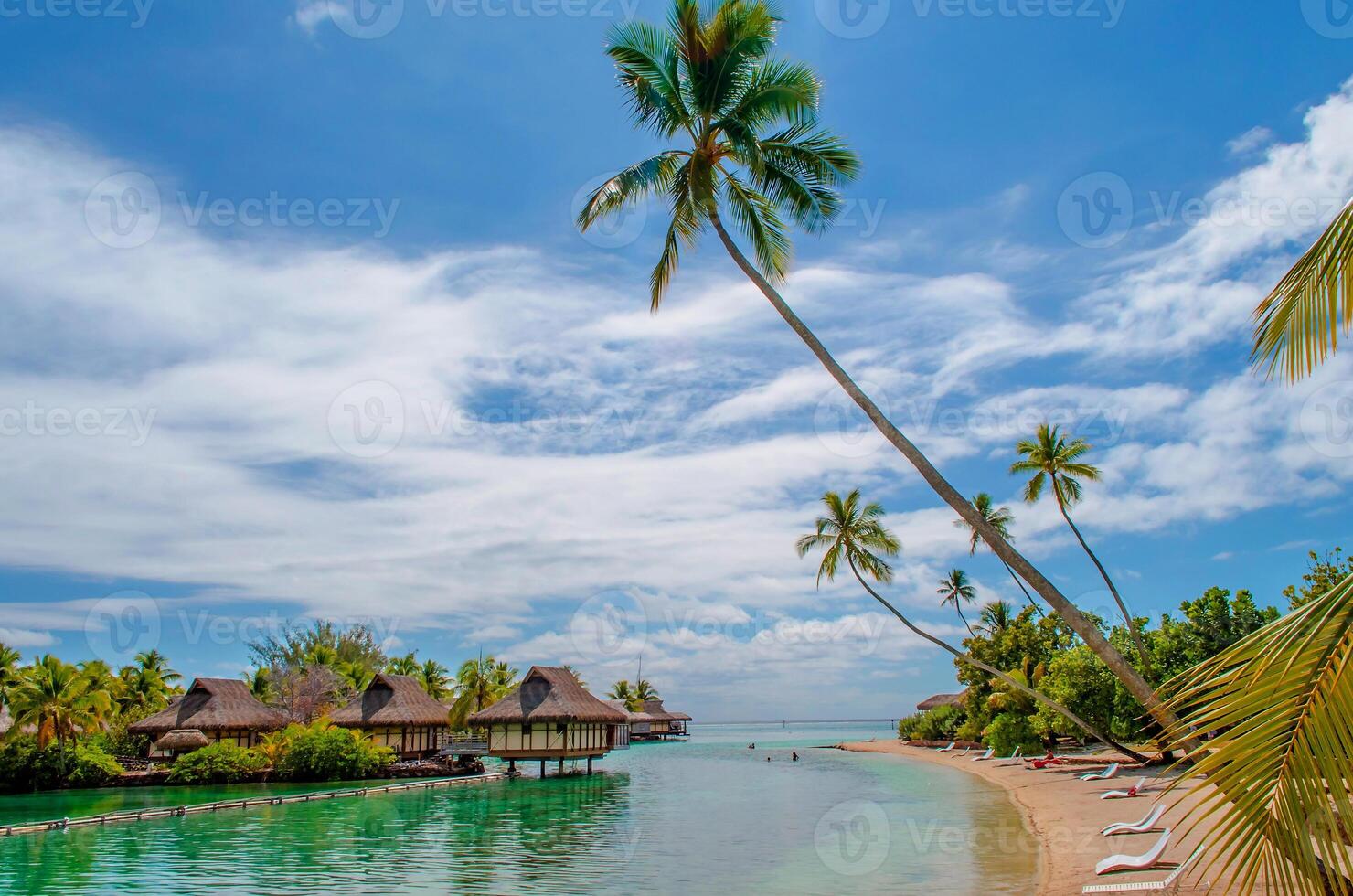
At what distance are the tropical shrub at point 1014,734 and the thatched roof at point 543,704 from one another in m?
17.1

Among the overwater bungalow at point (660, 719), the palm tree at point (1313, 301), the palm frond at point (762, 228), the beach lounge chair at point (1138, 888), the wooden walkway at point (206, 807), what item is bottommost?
the overwater bungalow at point (660, 719)

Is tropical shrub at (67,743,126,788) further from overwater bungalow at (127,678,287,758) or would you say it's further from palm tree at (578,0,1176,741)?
palm tree at (578,0,1176,741)

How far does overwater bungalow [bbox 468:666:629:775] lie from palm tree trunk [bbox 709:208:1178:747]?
31.1m

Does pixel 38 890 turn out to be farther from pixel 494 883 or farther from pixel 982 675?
pixel 982 675

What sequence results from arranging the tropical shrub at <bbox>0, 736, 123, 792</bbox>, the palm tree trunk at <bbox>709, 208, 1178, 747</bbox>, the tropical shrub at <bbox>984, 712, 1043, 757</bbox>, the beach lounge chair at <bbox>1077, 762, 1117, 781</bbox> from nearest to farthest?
1. the palm tree trunk at <bbox>709, 208, 1178, 747</bbox>
2. the beach lounge chair at <bbox>1077, 762, 1117, 781</bbox>
3. the tropical shrub at <bbox>0, 736, 123, 792</bbox>
4. the tropical shrub at <bbox>984, 712, 1043, 757</bbox>

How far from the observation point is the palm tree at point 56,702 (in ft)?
104

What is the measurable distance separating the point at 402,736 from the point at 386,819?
16.5 m

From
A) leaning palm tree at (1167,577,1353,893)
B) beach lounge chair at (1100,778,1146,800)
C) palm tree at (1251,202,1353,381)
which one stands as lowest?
beach lounge chair at (1100,778,1146,800)

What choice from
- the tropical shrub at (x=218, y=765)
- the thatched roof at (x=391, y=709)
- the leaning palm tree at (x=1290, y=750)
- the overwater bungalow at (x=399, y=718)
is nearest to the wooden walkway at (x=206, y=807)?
the thatched roof at (x=391, y=709)

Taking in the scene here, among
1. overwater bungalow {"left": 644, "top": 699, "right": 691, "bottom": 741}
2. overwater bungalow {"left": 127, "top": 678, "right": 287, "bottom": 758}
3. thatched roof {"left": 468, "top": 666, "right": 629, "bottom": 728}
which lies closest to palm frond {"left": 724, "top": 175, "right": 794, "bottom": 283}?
thatched roof {"left": 468, "top": 666, "right": 629, "bottom": 728}

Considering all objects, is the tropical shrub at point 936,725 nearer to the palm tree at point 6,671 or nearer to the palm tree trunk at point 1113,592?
the palm tree trunk at point 1113,592

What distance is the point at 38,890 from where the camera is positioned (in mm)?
15016

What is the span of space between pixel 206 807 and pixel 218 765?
968cm

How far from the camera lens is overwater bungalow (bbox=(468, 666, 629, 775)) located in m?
36.8
